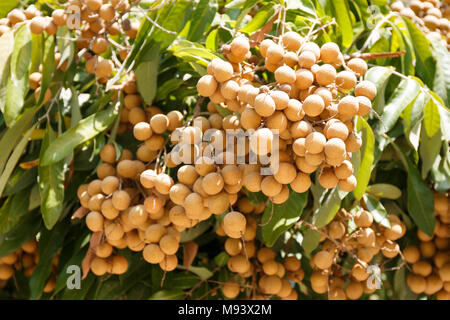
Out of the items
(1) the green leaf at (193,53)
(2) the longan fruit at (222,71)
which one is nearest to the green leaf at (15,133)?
(1) the green leaf at (193,53)

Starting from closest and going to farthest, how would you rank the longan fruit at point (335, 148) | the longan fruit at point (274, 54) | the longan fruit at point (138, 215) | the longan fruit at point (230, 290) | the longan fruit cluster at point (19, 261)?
the longan fruit at point (335, 148)
the longan fruit at point (274, 54)
the longan fruit at point (138, 215)
the longan fruit at point (230, 290)
the longan fruit cluster at point (19, 261)

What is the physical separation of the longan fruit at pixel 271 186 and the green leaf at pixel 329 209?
19 cm

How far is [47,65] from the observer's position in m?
1.01

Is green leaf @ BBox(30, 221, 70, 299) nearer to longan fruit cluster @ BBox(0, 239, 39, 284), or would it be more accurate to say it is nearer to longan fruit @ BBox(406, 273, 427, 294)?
longan fruit cluster @ BBox(0, 239, 39, 284)

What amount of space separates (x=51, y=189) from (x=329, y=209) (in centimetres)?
52

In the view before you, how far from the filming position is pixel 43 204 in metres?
0.94

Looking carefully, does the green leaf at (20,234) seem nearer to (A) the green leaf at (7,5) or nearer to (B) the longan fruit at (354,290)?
(A) the green leaf at (7,5)

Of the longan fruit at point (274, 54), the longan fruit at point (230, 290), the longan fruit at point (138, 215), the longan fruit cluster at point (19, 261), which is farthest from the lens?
the longan fruit cluster at point (19, 261)

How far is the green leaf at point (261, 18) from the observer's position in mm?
971

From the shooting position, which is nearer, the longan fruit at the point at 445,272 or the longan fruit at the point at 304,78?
the longan fruit at the point at 304,78

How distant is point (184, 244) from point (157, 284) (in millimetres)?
128

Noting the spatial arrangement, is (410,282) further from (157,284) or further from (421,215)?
(157,284)

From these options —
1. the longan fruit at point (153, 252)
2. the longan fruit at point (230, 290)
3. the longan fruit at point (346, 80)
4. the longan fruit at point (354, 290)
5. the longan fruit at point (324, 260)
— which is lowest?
the longan fruit at point (354, 290)
